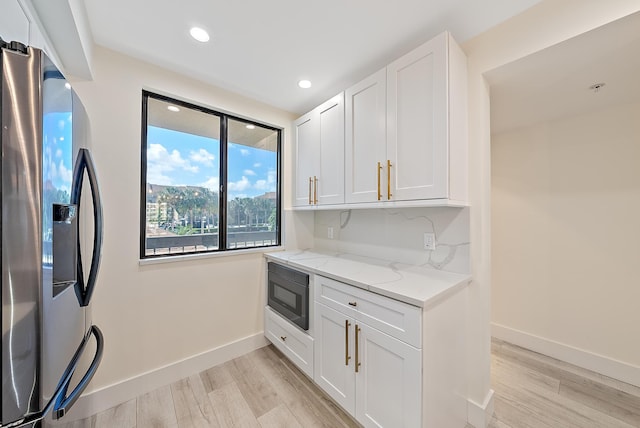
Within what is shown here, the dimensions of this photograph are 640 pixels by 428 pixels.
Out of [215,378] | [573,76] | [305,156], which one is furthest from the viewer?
[305,156]

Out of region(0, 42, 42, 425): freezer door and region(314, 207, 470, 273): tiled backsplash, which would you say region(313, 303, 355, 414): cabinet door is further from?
region(0, 42, 42, 425): freezer door

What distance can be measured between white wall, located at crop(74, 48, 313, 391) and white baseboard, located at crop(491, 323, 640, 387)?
2.89 metres

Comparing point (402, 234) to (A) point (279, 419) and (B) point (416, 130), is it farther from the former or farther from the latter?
(A) point (279, 419)

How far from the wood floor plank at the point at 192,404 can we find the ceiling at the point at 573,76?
291cm

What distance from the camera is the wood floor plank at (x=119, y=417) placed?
1.51 metres

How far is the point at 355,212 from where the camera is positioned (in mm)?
2410

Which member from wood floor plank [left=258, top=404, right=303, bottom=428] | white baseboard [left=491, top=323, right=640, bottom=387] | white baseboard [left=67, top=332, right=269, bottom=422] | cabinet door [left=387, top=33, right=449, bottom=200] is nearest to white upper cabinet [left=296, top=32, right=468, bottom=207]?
cabinet door [left=387, top=33, right=449, bottom=200]

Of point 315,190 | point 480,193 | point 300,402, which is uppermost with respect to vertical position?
point 315,190

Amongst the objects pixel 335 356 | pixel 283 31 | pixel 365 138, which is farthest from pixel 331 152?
pixel 335 356

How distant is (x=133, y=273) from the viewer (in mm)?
1761

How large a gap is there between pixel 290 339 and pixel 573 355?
2527 millimetres

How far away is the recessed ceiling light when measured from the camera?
1.52m

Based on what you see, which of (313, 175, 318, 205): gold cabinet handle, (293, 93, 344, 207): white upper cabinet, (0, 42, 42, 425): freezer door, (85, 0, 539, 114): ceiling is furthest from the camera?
(313, 175, 318, 205): gold cabinet handle

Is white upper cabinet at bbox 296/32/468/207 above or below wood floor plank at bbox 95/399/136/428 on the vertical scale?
above
